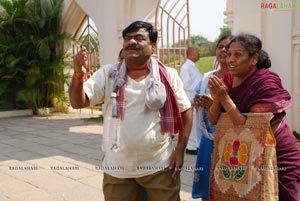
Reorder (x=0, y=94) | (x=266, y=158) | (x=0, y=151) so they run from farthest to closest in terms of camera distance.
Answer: (x=0, y=94) < (x=0, y=151) < (x=266, y=158)

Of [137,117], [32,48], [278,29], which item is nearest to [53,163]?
[137,117]

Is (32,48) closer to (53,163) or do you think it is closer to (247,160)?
(53,163)

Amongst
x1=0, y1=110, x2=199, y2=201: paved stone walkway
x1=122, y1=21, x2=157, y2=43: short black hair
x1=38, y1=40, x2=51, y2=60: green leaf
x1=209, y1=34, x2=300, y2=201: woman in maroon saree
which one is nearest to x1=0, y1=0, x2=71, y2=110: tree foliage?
x1=38, y1=40, x2=51, y2=60: green leaf

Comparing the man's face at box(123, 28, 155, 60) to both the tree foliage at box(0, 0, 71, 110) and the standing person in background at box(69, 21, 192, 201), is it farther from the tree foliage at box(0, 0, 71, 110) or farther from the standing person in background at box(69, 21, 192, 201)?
the tree foliage at box(0, 0, 71, 110)

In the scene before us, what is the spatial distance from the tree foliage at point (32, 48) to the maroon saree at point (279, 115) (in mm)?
9164

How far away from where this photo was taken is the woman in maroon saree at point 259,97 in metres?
1.96

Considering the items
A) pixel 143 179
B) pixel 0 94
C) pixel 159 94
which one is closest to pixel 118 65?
pixel 159 94

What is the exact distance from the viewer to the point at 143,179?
2.14 metres

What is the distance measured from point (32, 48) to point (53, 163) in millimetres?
6453

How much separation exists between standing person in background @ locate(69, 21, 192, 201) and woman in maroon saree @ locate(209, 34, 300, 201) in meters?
0.33

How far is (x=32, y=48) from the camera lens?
35.3ft

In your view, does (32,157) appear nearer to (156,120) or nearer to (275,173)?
(156,120)

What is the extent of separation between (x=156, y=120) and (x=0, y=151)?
483 centimetres

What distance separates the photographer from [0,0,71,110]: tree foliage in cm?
1057
